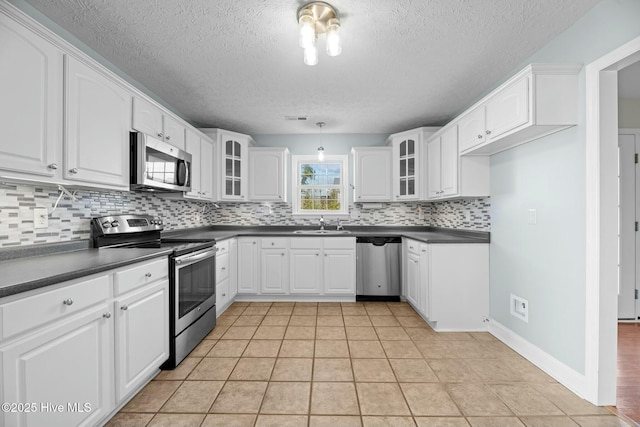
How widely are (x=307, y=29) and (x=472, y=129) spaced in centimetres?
172

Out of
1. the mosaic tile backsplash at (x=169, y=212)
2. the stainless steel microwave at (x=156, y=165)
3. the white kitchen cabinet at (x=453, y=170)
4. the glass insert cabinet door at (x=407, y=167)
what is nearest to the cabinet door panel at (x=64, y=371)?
the mosaic tile backsplash at (x=169, y=212)

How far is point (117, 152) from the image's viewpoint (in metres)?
1.96

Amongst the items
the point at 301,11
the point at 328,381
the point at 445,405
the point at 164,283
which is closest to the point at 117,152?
the point at 164,283

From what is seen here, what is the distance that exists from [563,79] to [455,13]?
829 mm

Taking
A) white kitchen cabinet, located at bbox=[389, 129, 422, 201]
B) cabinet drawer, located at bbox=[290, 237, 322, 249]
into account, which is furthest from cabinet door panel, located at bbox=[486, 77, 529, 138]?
cabinet drawer, located at bbox=[290, 237, 322, 249]

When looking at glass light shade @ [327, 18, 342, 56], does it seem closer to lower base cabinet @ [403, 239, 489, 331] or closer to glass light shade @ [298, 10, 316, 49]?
glass light shade @ [298, 10, 316, 49]

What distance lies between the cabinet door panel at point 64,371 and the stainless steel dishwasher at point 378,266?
2.75 metres

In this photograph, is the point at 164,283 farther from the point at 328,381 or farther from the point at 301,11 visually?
the point at 301,11

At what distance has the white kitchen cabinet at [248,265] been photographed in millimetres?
3670

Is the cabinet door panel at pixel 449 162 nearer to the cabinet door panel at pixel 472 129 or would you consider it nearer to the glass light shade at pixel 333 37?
the cabinet door panel at pixel 472 129

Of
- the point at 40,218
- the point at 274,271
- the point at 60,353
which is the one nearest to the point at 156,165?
the point at 40,218

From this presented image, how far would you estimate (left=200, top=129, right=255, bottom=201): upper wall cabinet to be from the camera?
373cm

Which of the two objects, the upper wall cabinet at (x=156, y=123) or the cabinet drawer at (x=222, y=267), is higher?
the upper wall cabinet at (x=156, y=123)

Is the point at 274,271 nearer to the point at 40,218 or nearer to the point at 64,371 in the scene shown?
the point at 40,218
